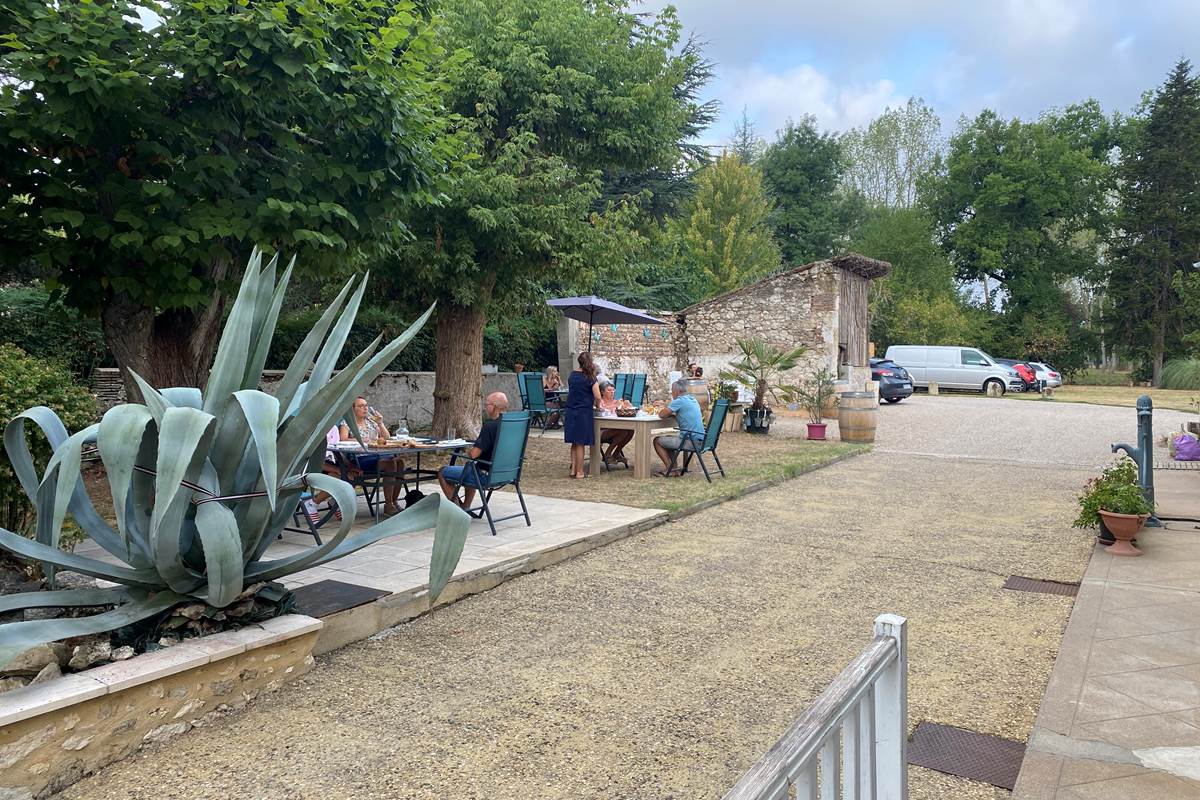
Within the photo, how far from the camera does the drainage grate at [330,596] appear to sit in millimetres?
4094

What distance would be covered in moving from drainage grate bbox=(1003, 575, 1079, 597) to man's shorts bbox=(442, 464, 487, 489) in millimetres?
3681

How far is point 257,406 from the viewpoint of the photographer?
10.5 feet

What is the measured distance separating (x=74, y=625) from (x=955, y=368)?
28.9 metres

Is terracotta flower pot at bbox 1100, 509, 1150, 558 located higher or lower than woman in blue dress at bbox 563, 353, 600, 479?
lower

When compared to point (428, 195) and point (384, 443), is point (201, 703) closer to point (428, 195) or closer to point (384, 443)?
point (384, 443)

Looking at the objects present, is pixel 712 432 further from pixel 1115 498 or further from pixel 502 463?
pixel 1115 498

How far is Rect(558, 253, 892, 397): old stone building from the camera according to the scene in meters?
19.6

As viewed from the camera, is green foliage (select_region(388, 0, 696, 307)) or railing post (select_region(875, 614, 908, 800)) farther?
green foliage (select_region(388, 0, 696, 307))

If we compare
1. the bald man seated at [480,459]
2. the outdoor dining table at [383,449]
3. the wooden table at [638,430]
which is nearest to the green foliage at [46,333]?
the outdoor dining table at [383,449]

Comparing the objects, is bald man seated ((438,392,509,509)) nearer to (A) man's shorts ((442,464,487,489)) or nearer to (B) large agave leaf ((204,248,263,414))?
(A) man's shorts ((442,464,487,489))

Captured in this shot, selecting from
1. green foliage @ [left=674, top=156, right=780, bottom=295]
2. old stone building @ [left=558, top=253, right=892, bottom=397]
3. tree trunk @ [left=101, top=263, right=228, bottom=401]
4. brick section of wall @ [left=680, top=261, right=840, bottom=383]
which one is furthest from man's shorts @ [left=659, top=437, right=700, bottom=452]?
green foliage @ [left=674, top=156, right=780, bottom=295]

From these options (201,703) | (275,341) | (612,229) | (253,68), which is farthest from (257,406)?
(275,341)

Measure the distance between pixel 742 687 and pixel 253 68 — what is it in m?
4.96

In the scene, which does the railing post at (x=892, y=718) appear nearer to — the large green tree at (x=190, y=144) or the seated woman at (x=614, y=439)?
the large green tree at (x=190, y=144)
